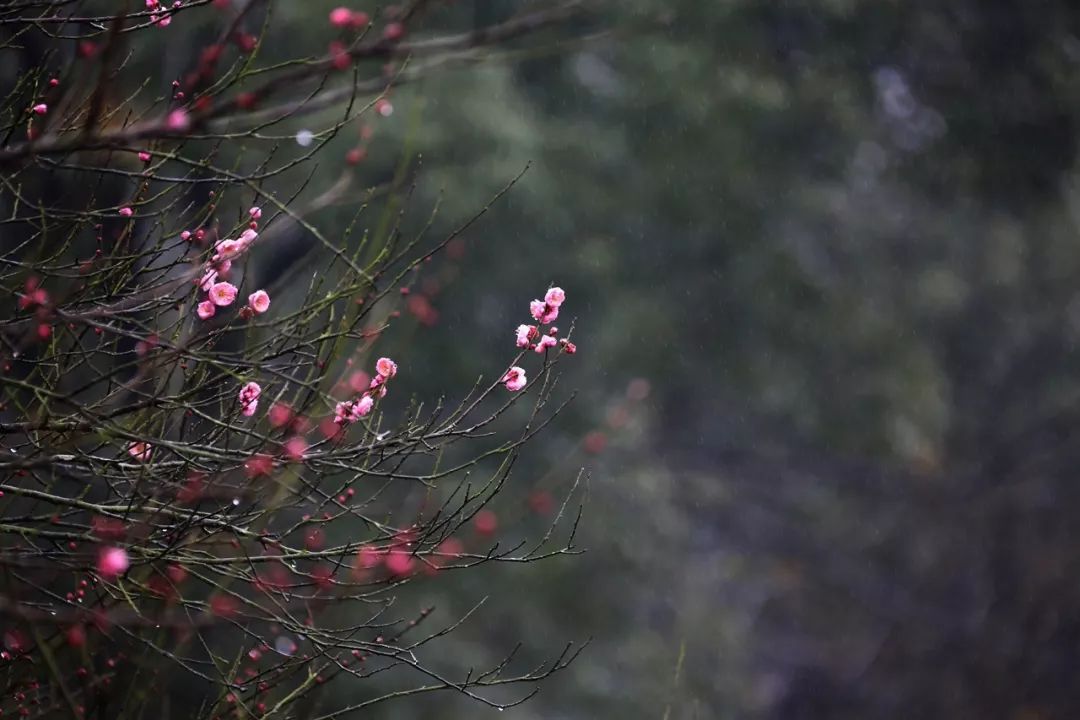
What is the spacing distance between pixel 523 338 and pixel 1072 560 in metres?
11.0

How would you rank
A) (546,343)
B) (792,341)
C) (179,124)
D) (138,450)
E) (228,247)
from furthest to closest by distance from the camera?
(792,341) → (546,343) → (138,450) → (228,247) → (179,124)

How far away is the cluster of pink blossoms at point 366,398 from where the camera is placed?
2.83 m

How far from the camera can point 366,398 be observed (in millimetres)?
3041

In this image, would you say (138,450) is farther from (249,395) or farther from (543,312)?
(543,312)

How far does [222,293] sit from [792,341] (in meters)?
10.6

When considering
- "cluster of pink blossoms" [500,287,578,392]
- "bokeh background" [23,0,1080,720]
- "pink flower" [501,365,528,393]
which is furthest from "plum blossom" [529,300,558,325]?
"bokeh background" [23,0,1080,720]

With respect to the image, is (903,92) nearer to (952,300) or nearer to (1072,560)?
(952,300)

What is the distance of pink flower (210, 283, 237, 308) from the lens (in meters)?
2.83

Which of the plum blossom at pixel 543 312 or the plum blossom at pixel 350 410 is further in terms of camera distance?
the plum blossom at pixel 543 312

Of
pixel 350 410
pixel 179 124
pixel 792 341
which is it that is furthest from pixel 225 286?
pixel 792 341

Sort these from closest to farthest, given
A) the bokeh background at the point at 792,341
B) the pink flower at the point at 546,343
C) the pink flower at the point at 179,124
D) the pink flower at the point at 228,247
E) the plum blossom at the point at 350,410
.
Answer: the pink flower at the point at 179,124 → the pink flower at the point at 228,247 → the plum blossom at the point at 350,410 → the pink flower at the point at 546,343 → the bokeh background at the point at 792,341

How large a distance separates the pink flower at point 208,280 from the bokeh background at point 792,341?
7.02 meters

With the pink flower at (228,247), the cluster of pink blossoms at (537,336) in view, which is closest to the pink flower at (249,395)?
the pink flower at (228,247)

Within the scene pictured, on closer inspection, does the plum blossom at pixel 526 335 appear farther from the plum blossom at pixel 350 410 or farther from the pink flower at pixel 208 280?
the pink flower at pixel 208 280
